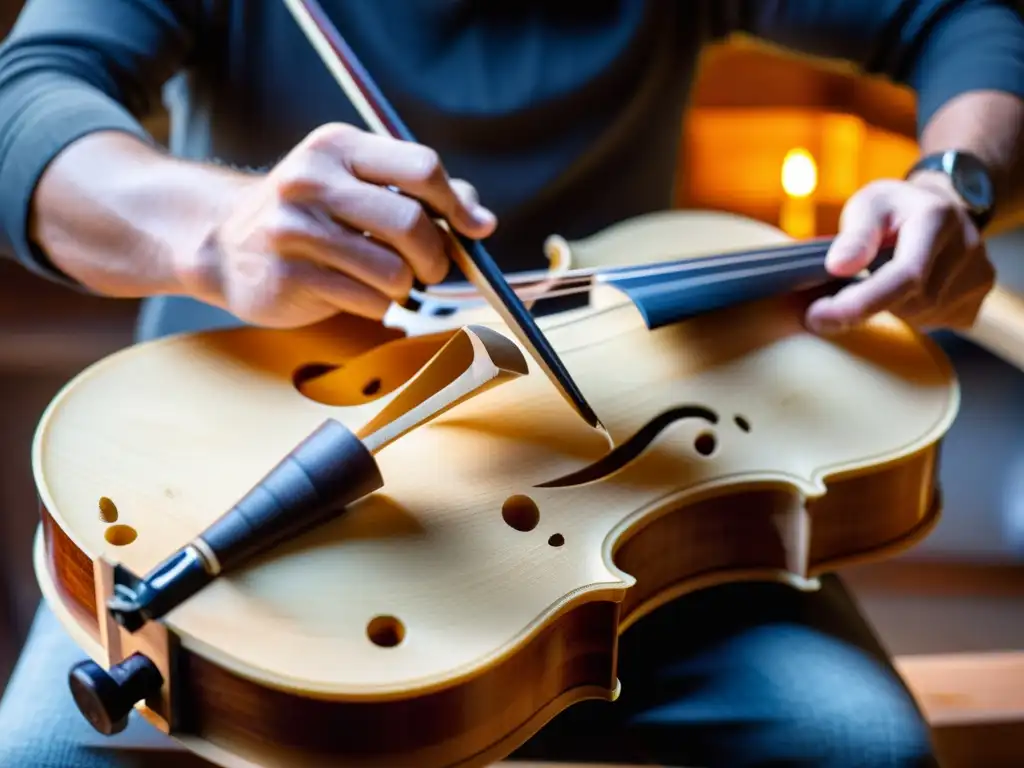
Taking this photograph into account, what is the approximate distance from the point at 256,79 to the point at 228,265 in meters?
0.32

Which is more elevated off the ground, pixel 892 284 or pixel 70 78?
pixel 70 78

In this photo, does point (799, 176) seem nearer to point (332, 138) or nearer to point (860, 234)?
point (860, 234)

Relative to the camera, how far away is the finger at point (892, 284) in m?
0.71

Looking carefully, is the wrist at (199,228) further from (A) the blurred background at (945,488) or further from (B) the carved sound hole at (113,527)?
(A) the blurred background at (945,488)

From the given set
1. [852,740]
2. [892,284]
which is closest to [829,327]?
[892,284]

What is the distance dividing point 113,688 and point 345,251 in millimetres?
259

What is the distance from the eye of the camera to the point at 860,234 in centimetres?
73

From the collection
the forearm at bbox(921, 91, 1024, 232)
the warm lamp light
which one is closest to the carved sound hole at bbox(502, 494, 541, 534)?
the forearm at bbox(921, 91, 1024, 232)

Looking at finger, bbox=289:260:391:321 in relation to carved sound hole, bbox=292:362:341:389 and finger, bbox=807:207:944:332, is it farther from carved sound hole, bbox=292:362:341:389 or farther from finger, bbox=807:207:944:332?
finger, bbox=807:207:944:332

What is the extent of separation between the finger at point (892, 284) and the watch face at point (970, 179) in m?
0.09

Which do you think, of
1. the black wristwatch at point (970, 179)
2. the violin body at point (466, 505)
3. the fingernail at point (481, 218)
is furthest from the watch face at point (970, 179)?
the fingernail at point (481, 218)

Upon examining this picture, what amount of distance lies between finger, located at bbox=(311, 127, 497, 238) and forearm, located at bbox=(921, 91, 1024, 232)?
1.64 feet

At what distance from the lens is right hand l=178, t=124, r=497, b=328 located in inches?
22.4

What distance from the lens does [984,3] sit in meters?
1.01
